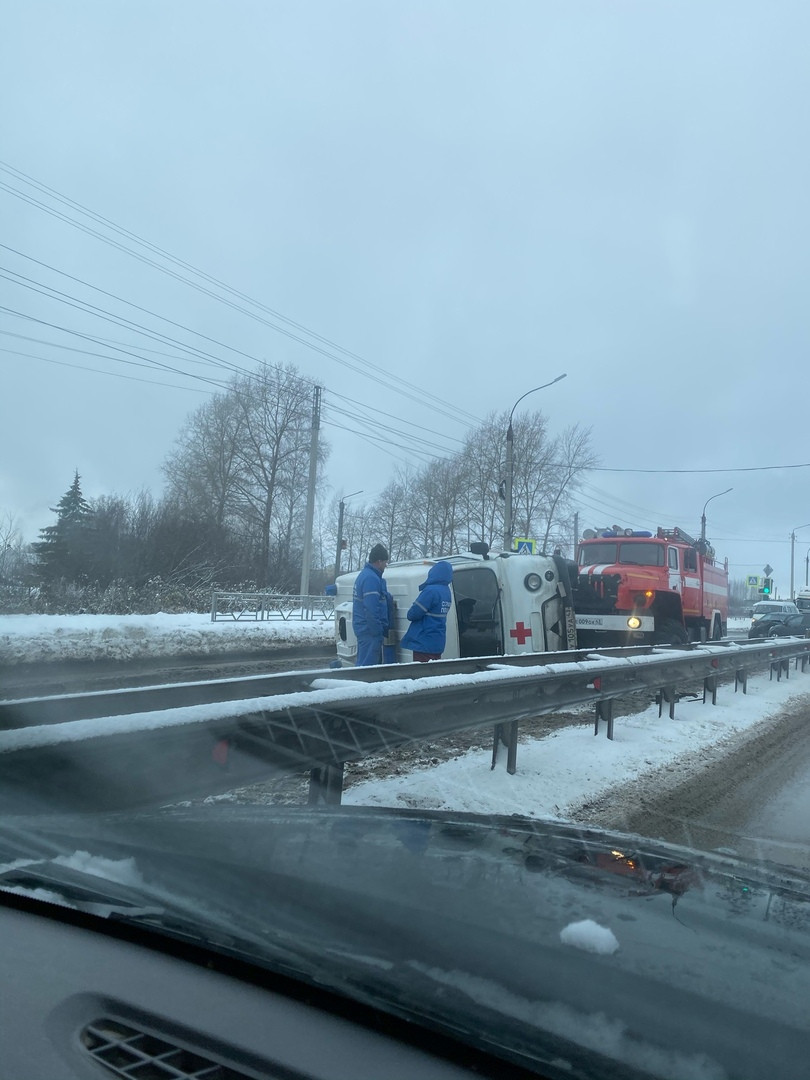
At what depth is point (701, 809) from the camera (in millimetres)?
6289

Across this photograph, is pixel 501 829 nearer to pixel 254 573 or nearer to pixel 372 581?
pixel 372 581

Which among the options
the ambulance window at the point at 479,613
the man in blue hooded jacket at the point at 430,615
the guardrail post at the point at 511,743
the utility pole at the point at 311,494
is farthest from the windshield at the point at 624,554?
the utility pole at the point at 311,494

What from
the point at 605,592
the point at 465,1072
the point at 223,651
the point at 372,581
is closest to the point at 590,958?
the point at 465,1072

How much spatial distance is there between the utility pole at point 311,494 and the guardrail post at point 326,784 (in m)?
24.0

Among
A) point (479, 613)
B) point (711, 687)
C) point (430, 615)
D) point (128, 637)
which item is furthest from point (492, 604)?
point (128, 637)

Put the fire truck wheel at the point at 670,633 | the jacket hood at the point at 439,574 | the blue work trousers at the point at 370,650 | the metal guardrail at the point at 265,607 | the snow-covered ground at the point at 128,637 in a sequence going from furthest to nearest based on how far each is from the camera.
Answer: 1. the metal guardrail at the point at 265,607
2. the fire truck wheel at the point at 670,633
3. the snow-covered ground at the point at 128,637
4. the blue work trousers at the point at 370,650
5. the jacket hood at the point at 439,574

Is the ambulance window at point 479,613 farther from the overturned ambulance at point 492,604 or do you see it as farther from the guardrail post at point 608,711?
the guardrail post at point 608,711

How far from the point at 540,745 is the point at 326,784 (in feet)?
11.9

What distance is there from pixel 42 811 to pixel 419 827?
137cm

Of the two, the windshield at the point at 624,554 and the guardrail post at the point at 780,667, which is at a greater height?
the windshield at the point at 624,554

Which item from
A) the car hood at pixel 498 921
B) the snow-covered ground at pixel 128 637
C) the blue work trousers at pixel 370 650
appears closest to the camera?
the car hood at pixel 498 921

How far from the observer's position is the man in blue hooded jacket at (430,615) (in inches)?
356

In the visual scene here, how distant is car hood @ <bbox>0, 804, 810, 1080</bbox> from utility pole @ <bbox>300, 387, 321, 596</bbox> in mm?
25729

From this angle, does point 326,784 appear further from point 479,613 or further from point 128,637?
point 128,637
